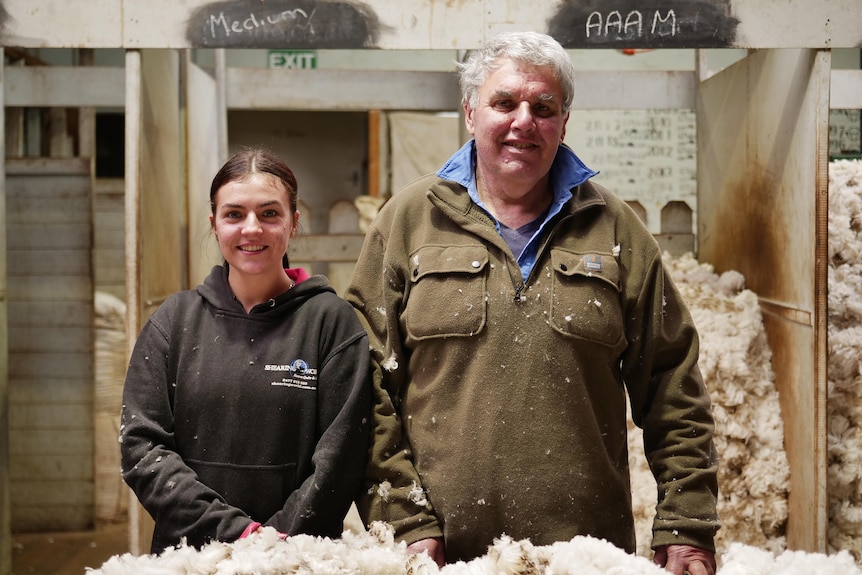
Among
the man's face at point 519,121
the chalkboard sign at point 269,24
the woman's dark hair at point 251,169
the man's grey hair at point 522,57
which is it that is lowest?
the woman's dark hair at point 251,169

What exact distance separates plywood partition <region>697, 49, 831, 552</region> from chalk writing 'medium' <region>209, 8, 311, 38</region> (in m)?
1.61

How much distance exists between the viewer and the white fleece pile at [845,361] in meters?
2.99

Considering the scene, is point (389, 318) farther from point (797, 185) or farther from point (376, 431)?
point (797, 185)

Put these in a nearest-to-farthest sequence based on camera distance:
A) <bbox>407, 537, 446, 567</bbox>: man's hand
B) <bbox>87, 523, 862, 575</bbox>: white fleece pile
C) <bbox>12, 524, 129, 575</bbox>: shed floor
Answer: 1. <bbox>87, 523, 862, 575</bbox>: white fleece pile
2. <bbox>407, 537, 446, 567</bbox>: man's hand
3. <bbox>12, 524, 129, 575</bbox>: shed floor

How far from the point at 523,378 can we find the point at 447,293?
0.23 meters

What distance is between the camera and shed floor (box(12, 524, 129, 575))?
394 centimetres

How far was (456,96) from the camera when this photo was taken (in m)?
3.60

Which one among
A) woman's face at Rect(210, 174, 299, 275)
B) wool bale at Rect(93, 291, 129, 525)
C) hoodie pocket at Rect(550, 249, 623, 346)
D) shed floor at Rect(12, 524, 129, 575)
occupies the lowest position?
shed floor at Rect(12, 524, 129, 575)

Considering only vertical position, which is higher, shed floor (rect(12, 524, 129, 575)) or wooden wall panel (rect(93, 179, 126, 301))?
wooden wall panel (rect(93, 179, 126, 301))

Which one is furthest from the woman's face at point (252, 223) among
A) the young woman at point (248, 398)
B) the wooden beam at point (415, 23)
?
the wooden beam at point (415, 23)

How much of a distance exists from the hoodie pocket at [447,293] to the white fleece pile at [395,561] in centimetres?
45

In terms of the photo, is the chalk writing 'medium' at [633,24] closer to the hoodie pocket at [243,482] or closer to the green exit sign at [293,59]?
the hoodie pocket at [243,482]

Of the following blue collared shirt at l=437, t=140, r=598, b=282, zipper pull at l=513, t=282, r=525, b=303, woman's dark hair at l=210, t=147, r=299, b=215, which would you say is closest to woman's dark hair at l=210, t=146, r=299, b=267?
woman's dark hair at l=210, t=147, r=299, b=215

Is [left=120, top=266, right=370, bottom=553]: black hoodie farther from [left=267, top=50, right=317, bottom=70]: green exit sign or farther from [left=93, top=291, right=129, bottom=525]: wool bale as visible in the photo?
[left=267, top=50, right=317, bottom=70]: green exit sign
